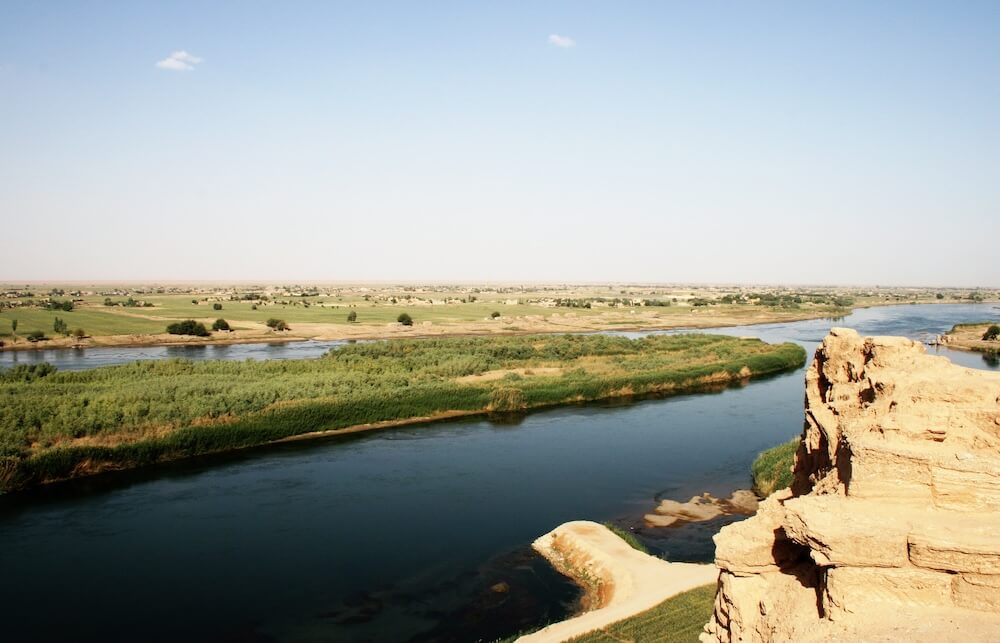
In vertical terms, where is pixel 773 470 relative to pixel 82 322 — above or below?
below

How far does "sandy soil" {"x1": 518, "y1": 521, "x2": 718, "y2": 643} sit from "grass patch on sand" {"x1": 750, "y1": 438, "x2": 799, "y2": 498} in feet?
31.2

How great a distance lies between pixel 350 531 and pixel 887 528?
69.7 ft

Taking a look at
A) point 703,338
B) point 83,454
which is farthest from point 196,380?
point 703,338

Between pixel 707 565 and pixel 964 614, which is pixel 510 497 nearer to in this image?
pixel 707 565

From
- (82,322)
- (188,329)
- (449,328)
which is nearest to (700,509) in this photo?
(449,328)

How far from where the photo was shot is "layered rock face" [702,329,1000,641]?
7.79 metres

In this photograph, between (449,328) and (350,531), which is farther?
(449,328)

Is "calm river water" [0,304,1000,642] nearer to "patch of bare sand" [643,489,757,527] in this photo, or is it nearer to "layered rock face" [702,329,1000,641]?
"patch of bare sand" [643,489,757,527]

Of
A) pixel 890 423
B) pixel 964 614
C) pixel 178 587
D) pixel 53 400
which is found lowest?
pixel 178 587

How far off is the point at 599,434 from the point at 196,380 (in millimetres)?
27592

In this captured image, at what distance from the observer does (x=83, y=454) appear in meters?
31.1

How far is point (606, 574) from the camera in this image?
2047 cm

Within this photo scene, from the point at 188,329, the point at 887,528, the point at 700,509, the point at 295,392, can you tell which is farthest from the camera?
the point at 188,329

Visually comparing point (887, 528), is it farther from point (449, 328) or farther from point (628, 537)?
point (449, 328)
